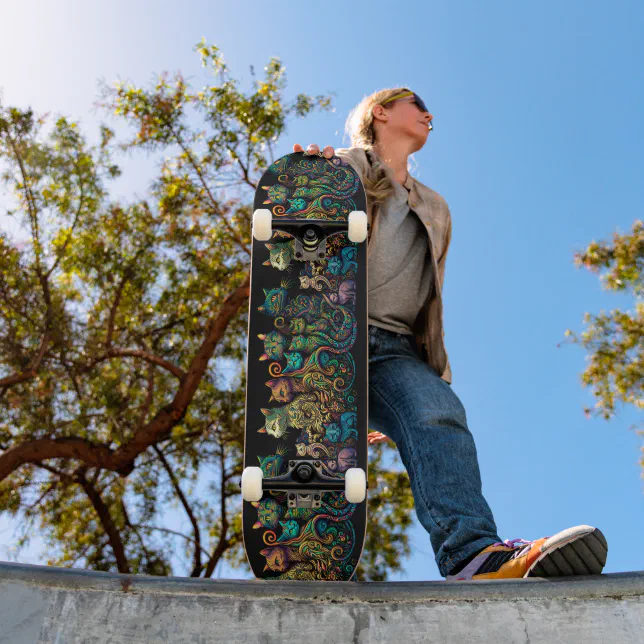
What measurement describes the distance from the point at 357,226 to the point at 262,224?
338 millimetres

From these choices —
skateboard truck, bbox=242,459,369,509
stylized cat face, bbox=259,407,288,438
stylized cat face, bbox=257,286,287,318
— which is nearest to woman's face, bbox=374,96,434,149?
stylized cat face, bbox=257,286,287,318

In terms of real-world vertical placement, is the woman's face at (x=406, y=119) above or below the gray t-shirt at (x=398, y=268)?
above

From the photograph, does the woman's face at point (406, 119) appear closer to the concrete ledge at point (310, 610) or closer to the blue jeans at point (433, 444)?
the blue jeans at point (433, 444)

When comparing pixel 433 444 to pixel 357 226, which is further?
pixel 357 226

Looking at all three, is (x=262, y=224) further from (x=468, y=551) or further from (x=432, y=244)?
(x=468, y=551)

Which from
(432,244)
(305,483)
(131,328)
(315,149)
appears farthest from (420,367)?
(131,328)

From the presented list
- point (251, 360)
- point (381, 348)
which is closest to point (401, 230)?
point (381, 348)

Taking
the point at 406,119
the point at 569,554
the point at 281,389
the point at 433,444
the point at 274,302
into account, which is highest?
the point at 406,119

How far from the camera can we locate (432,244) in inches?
116

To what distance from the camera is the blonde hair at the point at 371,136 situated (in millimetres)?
3062

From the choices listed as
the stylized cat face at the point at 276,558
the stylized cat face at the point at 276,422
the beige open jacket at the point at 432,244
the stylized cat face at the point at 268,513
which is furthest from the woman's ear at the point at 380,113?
the stylized cat face at the point at 276,558

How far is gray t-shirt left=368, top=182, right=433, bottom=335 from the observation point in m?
2.87

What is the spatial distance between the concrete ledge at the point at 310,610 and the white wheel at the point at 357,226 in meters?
1.26

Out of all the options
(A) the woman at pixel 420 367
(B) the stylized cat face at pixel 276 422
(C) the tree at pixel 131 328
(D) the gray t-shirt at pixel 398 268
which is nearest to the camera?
(A) the woman at pixel 420 367
